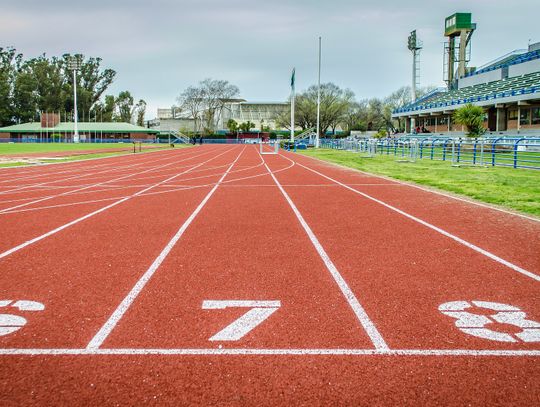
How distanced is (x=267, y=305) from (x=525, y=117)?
4599 centimetres

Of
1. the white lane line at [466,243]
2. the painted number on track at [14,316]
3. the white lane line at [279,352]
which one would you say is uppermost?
the white lane line at [466,243]

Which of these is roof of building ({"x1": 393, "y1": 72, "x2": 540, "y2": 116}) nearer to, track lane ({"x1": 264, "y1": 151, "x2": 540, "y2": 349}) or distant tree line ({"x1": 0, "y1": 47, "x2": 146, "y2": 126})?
track lane ({"x1": 264, "y1": 151, "x2": 540, "y2": 349})

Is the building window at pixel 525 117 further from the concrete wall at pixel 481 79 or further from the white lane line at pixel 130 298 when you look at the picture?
the white lane line at pixel 130 298

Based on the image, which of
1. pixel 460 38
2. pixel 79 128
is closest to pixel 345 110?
pixel 460 38

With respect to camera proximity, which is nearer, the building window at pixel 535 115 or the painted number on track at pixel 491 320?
the painted number on track at pixel 491 320

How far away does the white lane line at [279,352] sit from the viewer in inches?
141

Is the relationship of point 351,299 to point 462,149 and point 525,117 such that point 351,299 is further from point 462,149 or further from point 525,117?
point 525,117

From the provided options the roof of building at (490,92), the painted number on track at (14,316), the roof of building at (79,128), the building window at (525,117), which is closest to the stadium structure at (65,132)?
the roof of building at (79,128)

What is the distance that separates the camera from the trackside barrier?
22136mm

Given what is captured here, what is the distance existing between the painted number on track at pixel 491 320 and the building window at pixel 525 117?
44.1 m

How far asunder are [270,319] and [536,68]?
53.9m

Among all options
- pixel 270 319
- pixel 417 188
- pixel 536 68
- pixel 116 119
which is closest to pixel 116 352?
pixel 270 319

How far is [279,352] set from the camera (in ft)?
11.9

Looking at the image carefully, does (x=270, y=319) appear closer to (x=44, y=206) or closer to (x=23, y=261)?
(x=23, y=261)
